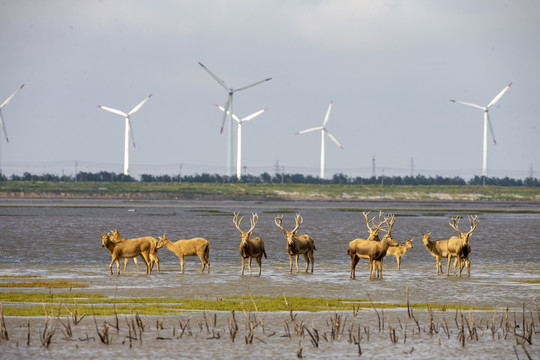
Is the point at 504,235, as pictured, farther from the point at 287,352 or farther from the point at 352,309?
the point at 287,352

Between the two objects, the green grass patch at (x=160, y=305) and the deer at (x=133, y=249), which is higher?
the deer at (x=133, y=249)

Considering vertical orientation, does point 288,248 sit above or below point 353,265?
above

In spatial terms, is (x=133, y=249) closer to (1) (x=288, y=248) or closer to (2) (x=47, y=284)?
(2) (x=47, y=284)

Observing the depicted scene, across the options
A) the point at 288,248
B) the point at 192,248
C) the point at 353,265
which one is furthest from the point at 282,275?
the point at 192,248

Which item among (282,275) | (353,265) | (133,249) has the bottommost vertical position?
(282,275)

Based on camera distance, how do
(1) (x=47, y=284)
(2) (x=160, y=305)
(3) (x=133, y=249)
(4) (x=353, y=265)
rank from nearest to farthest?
(2) (x=160, y=305) → (1) (x=47, y=284) → (4) (x=353, y=265) → (3) (x=133, y=249)

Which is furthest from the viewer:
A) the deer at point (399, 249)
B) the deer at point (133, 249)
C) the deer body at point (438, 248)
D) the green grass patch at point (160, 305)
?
the deer at point (399, 249)

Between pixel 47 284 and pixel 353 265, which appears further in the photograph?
pixel 353 265

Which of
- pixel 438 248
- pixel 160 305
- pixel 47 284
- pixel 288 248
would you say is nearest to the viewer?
pixel 160 305

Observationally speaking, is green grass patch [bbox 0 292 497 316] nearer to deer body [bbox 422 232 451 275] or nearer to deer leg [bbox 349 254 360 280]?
deer leg [bbox 349 254 360 280]

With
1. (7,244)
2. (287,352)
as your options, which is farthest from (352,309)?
(7,244)

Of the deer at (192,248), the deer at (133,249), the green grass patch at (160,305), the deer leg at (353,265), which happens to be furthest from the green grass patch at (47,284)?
the deer leg at (353,265)

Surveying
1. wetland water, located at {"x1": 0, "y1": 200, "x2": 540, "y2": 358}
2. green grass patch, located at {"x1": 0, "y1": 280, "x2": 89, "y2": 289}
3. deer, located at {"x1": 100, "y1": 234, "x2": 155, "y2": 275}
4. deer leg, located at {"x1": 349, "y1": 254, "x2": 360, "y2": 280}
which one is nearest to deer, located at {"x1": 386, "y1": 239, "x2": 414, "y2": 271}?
wetland water, located at {"x1": 0, "y1": 200, "x2": 540, "y2": 358}

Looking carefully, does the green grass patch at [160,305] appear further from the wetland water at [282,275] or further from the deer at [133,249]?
the deer at [133,249]
